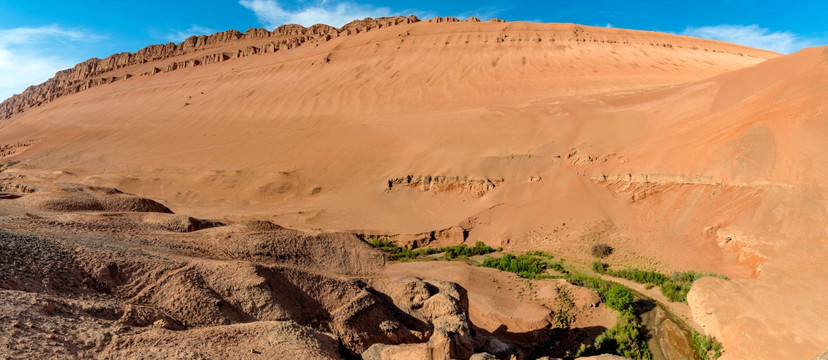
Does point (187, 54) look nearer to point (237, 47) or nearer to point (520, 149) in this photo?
point (237, 47)

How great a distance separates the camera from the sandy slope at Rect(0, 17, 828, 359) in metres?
13.4

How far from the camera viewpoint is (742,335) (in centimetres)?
1012

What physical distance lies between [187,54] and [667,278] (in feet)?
173

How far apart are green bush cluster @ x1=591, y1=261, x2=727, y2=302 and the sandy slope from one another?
553 millimetres

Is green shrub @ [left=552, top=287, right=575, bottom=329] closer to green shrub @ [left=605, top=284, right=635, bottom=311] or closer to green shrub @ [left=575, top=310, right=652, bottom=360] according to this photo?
green shrub @ [left=575, top=310, right=652, bottom=360]

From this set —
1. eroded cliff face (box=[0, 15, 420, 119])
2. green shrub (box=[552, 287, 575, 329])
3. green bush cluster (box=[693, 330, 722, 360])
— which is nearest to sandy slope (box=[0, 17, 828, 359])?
green bush cluster (box=[693, 330, 722, 360])

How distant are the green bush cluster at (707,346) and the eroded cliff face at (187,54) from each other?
4023 centimetres

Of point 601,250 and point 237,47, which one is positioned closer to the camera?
point 601,250

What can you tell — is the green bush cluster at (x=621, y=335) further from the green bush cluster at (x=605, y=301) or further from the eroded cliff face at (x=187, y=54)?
the eroded cliff face at (x=187, y=54)

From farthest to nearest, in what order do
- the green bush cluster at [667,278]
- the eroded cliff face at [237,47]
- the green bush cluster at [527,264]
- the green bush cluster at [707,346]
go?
the eroded cliff face at [237,47], the green bush cluster at [527,264], the green bush cluster at [667,278], the green bush cluster at [707,346]

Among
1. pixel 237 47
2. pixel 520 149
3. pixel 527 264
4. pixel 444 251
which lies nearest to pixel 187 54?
pixel 237 47

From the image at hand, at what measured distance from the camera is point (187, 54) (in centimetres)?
5284

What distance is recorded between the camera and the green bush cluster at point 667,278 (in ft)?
41.4

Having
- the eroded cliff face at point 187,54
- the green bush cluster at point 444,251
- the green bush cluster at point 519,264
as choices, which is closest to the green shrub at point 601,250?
the green bush cluster at point 519,264
